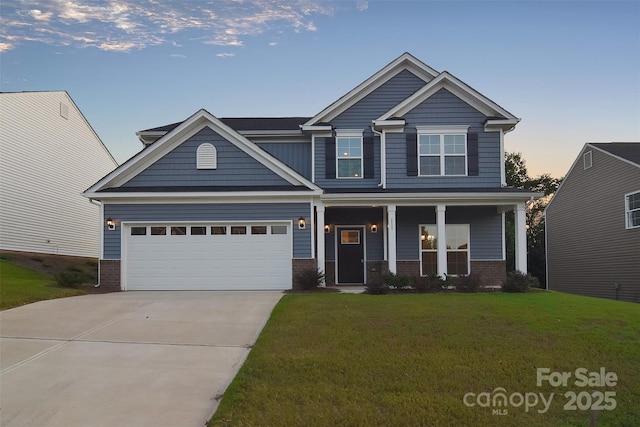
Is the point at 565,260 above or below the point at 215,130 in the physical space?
below

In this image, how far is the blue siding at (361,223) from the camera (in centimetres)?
1861

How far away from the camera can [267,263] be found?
53.8 feet

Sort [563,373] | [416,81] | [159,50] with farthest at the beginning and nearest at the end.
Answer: [416,81], [159,50], [563,373]

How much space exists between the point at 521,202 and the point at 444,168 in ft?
8.58

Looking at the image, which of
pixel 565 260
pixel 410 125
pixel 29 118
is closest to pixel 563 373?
pixel 410 125

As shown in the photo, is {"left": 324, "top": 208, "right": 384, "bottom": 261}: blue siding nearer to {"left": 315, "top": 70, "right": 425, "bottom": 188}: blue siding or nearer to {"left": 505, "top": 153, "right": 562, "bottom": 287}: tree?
{"left": 315, "top": 70, "right": 425, "bottom": 188}: blue siding

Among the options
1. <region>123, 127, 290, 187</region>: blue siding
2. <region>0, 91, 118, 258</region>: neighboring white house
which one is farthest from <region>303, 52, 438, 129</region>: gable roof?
<region>0, 91, 118, 258</region>: neighboring white house

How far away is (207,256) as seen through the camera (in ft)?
54.0

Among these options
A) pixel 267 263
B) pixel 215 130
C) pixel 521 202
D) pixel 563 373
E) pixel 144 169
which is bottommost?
pixel 563 373

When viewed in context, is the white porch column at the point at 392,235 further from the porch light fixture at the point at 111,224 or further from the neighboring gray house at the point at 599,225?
the neighboring gray house at the point at 599,225

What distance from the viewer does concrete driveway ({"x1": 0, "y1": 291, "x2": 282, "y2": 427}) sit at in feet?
20.7

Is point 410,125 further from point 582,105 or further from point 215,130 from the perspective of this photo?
point 582,105

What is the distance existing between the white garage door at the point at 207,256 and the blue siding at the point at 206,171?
1.34m

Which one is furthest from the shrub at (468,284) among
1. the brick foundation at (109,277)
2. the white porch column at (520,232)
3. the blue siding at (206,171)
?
the brick foundation at (109,277)
